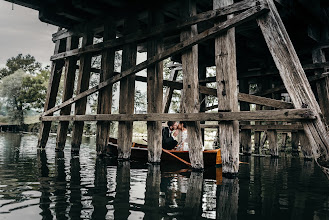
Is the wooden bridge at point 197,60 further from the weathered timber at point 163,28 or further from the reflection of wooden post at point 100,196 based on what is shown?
the reflection of wooden post at point 100,196

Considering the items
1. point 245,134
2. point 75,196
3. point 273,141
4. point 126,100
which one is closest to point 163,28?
point 126,100

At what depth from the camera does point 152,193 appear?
15.3 ft

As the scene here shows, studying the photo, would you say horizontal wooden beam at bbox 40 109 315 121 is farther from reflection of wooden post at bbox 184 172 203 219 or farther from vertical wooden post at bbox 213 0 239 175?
reflection of wooden post at bbox 184 172 203 219

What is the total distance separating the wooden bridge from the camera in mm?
5473

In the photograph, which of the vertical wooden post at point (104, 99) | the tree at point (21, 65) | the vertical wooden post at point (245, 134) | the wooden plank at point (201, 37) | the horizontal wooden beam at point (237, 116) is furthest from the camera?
the tree at point (21, 65)

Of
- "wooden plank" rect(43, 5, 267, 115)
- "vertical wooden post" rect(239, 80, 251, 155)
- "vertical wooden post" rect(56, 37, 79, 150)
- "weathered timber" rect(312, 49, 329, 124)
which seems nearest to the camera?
"wooden plank" rect(43, 5, 267, 115)

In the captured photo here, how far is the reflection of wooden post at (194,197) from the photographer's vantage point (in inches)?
141

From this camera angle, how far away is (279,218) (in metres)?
3.54

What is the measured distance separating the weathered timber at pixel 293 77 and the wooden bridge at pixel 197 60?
0.02 metres

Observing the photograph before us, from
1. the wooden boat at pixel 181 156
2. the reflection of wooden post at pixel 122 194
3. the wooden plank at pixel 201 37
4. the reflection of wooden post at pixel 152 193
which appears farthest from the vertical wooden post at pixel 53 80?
the reflection of wooden post at pixel 152 193

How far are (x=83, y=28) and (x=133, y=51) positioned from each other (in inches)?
99.9

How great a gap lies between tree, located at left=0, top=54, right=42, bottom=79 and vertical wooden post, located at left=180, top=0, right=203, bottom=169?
62657mm

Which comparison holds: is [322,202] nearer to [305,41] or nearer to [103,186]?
[103,186]

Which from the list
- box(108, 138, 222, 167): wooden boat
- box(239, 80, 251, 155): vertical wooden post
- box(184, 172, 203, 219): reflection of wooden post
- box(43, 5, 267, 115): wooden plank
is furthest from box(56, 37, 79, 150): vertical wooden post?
box(239, 80, 251, 155): vertical wooden post
